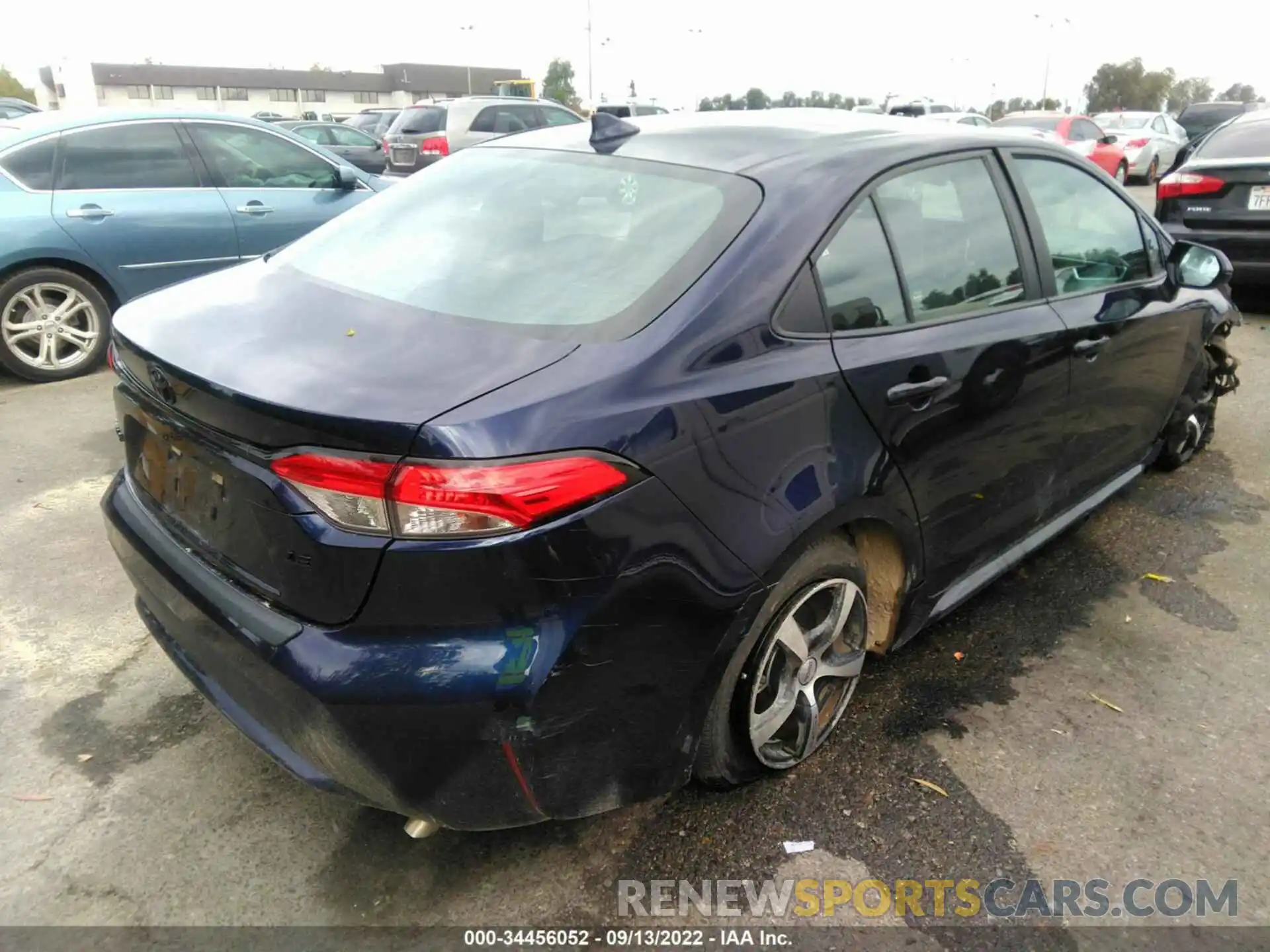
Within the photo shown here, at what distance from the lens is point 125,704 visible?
2.85 meters

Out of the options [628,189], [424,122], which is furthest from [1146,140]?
[628,189]

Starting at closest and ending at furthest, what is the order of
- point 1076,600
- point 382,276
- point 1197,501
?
A: point 382,276 → point 1076,600 → point 1197,501

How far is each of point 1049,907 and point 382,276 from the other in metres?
2.22

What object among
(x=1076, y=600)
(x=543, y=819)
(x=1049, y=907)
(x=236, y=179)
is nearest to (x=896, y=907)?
(x=1049, y=907)

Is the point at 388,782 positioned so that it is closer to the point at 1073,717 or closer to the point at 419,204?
the point at 419,204

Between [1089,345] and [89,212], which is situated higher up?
[1089,345]

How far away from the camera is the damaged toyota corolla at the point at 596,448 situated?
1.79 metres

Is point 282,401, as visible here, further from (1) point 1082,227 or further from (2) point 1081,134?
(2) point 1081,134

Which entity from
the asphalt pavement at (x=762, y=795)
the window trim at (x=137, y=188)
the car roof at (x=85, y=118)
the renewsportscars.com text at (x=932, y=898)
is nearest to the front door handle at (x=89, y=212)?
the window trim at (x=137, y=188)

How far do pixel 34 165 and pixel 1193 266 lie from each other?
6.42 m

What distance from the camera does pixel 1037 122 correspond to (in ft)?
56.6

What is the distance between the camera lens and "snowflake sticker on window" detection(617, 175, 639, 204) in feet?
8.22

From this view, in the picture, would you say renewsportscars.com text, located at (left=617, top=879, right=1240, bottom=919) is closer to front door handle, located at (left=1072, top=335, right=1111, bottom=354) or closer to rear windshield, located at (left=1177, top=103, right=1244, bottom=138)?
front door handle, located at (left=1072, top=335, right=1111, bottom=354)

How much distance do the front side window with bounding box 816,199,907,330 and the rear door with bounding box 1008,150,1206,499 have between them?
32.8 inches
